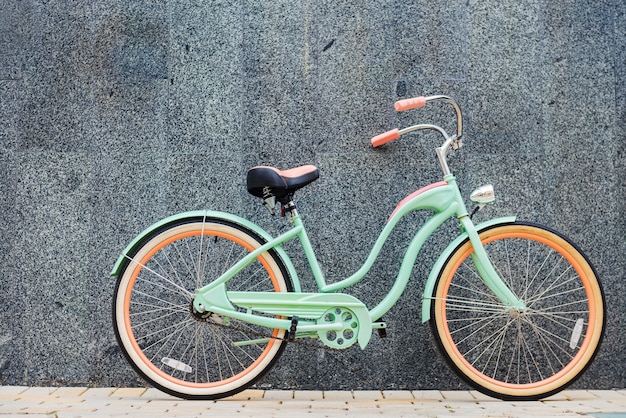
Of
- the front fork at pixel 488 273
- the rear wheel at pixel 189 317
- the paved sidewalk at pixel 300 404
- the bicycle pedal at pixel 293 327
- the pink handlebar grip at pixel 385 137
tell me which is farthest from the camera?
the rear wheel at pixel 189 317

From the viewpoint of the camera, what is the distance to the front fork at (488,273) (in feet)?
12.5

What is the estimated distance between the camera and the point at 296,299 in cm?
377

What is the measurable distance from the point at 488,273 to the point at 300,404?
49.3 inches

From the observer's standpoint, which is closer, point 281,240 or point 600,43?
point 281,240

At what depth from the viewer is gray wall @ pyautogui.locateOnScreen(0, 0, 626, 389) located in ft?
14.3

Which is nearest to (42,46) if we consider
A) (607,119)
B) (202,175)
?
(202,175)

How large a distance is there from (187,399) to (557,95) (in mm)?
2944

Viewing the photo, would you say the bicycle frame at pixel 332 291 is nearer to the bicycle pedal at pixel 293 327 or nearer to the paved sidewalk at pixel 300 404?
the bicycle pedal at pixel 293 327

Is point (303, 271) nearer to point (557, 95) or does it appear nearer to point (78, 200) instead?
point (78, 200)

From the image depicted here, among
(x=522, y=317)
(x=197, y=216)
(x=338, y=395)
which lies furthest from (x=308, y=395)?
(x=522, y=317)

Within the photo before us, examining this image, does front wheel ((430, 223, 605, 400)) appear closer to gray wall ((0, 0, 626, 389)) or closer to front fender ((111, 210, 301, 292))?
gray wall ((0, 0, 626, 389))

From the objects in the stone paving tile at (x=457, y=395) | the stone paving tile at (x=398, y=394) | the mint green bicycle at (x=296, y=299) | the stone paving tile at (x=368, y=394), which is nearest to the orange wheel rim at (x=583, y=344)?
the mint green bicycle at (x=296, y=299)

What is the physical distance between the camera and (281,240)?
3.83 m

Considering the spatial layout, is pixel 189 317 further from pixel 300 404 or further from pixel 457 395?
pixel 457 395
